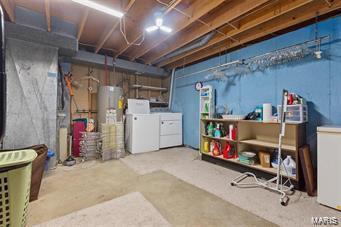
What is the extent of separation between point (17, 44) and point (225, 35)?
3.86 m

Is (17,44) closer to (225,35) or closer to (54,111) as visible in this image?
(54,111)

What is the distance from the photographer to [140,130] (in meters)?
4.48

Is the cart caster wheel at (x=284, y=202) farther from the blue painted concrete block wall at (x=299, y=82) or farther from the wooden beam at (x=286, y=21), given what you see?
the wooden beam at (x=286, y=21)

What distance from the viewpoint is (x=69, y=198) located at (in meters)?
2.18

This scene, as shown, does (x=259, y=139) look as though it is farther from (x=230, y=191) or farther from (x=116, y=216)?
(x=116, y=216)

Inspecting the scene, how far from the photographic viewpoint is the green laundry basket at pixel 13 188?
2.43 feet

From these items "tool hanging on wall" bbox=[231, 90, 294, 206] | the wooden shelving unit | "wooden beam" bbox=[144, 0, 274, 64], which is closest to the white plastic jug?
"tool hanging on wall" bbox=[231, 90, 294, 206]

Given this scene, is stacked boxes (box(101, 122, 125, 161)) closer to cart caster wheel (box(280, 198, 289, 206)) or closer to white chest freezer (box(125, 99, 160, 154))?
white chest freezer (box(125, 99, 160, 154))

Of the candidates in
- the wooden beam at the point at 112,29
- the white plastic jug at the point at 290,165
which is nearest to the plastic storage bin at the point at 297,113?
the white plastic jug at the point at 290,165

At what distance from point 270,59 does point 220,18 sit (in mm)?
1227

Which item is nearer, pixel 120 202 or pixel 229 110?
pixel 120 202

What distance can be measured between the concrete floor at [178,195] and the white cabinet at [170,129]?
1530 mm

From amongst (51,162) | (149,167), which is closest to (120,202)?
(149,167)

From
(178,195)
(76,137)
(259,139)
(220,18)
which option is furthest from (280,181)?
(76,137)
